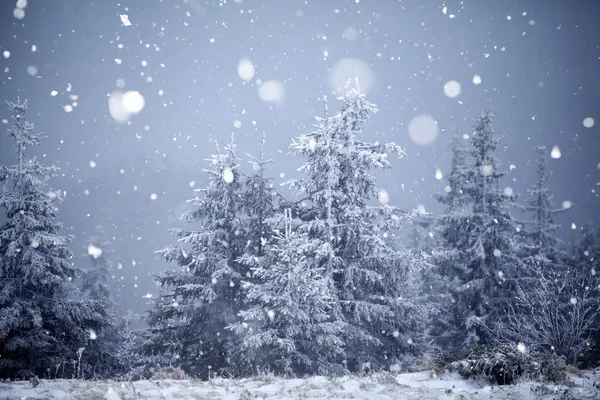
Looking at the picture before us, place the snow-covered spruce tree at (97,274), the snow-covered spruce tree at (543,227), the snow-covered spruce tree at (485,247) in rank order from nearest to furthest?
the snow-covered spruce tree at (485,247)
the snow-covered spruce tree at (543,227)
the snow-covered spruce tree at (97,274)

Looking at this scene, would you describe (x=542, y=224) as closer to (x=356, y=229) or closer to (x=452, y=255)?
(x=452, y=255)

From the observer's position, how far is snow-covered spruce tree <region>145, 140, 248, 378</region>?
13.3 m

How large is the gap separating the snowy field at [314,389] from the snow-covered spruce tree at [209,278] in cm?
490

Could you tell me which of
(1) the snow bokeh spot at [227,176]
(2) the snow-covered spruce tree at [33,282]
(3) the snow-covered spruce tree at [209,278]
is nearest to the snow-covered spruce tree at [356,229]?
(1) the snow bokeh spot at [227,176]

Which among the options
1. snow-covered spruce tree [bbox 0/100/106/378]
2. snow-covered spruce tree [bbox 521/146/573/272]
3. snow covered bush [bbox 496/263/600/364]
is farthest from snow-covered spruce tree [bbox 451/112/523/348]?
snow-covered spruce tree [bbox 0/100/106/378]

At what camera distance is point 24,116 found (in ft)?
46.9

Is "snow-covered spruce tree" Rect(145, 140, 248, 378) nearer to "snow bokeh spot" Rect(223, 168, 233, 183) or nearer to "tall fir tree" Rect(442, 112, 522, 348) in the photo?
"snow bokeh spot" Rect(223, 168, 233, 183)

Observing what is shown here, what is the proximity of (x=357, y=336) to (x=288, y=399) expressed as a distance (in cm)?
577

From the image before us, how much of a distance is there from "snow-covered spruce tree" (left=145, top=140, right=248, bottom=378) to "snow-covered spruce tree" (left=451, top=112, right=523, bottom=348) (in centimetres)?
1179

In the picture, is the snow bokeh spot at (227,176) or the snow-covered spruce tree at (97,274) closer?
the snow bokeh spot at (227,176)

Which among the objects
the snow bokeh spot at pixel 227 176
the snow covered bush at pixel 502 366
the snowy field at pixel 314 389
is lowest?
the snowy field at pixel 314 389

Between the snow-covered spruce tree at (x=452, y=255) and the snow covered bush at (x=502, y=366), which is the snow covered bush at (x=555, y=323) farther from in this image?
the snow-covered spruce tree at (x=452, y=255)

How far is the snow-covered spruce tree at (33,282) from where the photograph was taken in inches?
484

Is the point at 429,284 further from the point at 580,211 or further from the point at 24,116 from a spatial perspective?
the point at 580,211
